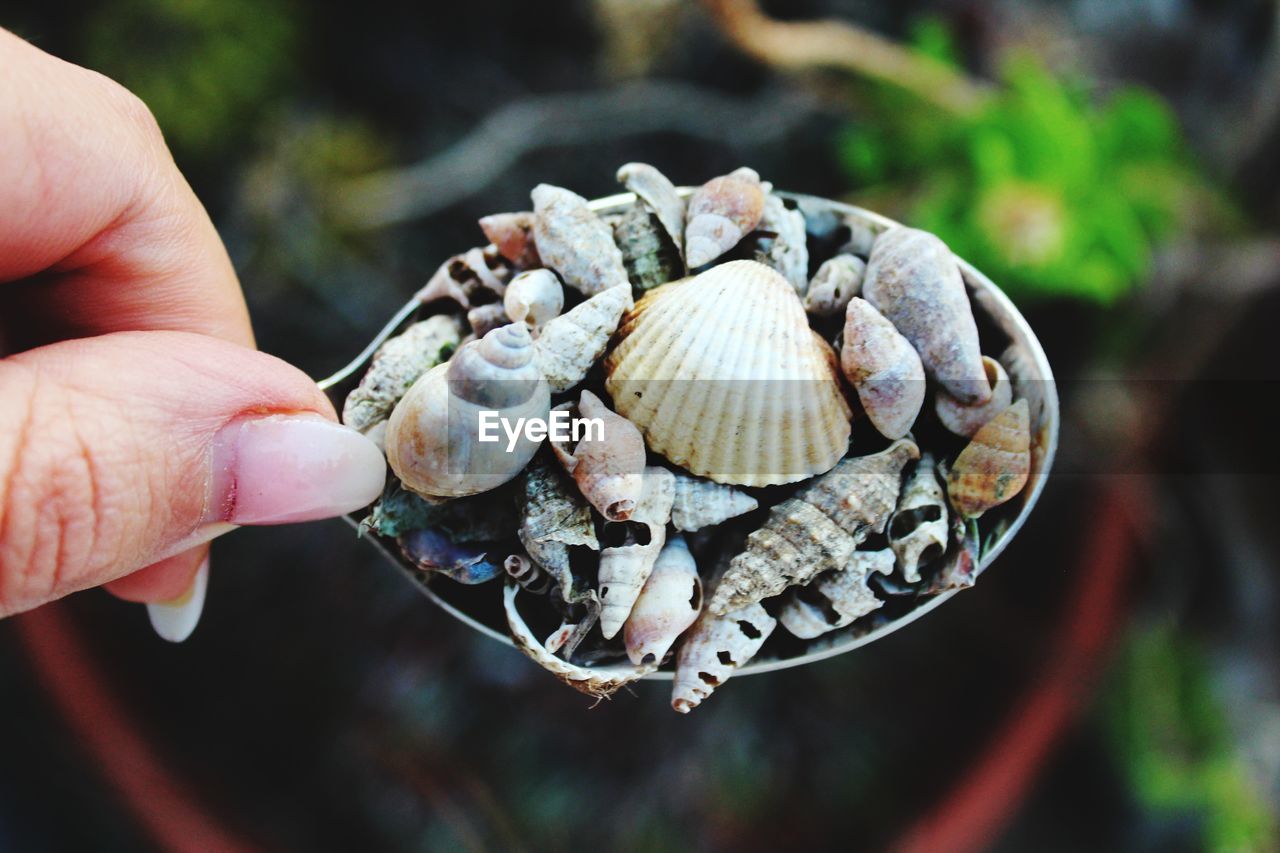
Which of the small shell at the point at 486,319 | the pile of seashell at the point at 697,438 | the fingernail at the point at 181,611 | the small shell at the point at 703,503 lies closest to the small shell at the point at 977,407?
the pile of seashell at the point at 697,438

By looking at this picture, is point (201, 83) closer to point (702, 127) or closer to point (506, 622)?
point (702, 127)

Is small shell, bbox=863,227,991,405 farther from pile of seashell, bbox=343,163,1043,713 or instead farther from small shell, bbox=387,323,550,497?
small shell, bbox=387,323,550,497

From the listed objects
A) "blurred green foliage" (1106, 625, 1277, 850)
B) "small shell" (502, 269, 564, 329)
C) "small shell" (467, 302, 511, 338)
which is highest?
"small shell" (502, 269, 564, 329)

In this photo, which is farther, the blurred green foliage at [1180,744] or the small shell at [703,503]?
the blurred green foliage at [1180,744]

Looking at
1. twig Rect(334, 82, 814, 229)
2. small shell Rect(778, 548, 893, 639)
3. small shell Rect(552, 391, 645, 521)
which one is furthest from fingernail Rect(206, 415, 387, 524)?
twig Rect(334, 82, 814, 229)

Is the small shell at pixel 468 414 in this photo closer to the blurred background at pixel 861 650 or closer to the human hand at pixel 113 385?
the human hand at pixel 113 385

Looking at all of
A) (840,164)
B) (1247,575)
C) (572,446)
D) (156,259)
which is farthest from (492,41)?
(1247,575)

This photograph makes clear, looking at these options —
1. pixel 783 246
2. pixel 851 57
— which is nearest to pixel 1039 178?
pixel 851 57
